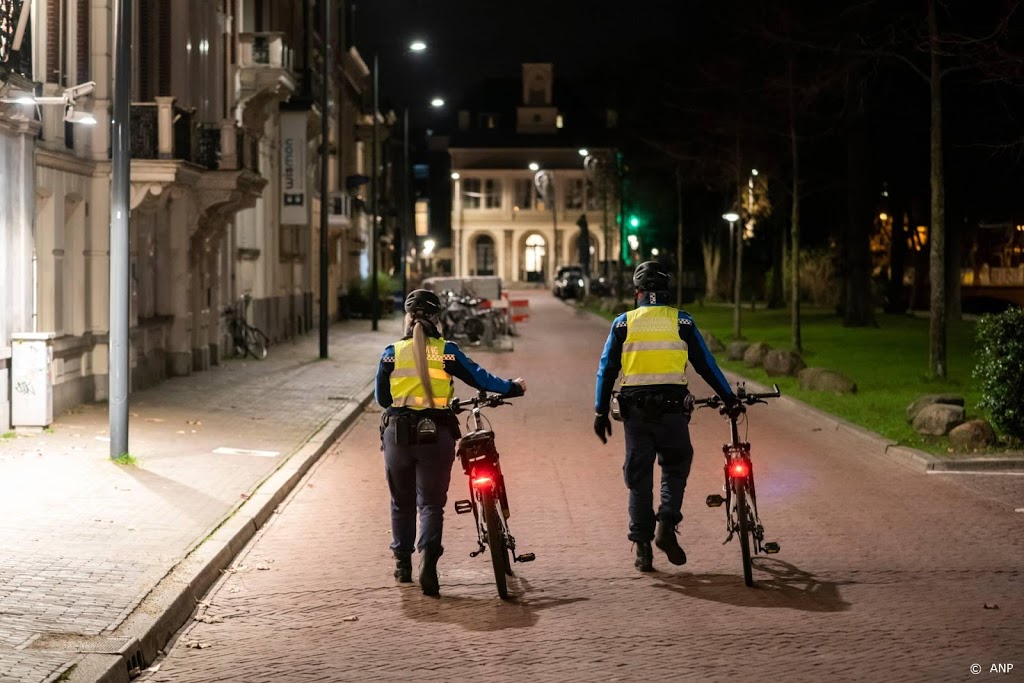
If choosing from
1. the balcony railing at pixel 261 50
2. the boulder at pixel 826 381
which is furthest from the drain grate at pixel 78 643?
the balcony railing at pixel 261 50

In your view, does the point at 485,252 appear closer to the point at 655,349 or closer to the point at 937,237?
the point at 937,237

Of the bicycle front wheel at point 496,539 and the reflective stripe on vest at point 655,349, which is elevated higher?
the reflective stripe on vest at point 655,349

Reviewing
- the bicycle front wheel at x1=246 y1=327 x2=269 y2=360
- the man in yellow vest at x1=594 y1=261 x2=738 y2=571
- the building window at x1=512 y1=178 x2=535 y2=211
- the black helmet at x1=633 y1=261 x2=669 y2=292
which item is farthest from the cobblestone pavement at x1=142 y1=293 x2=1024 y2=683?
the building window at x1=512 y1=178 x2=535 y2=211

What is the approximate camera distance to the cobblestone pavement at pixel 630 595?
7.19 m

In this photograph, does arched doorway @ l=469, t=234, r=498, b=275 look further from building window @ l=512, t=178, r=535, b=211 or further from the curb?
the curb

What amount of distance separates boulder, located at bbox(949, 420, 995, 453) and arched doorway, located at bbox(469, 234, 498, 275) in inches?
3975

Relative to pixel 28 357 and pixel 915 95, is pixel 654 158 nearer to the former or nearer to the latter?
pixel 915 95

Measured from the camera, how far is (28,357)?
16.8m

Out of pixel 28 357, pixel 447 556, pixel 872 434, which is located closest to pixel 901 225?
pixel 872 434

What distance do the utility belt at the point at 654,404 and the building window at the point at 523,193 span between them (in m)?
108

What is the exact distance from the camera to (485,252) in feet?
383

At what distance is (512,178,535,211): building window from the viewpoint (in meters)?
117

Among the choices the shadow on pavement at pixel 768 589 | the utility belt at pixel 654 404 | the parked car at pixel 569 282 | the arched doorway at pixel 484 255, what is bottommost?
the shadow on pavement at pixel 768 589

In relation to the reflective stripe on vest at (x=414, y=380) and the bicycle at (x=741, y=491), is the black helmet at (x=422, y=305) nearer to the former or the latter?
the reflective stripe on vest at (x=414, y=380)
